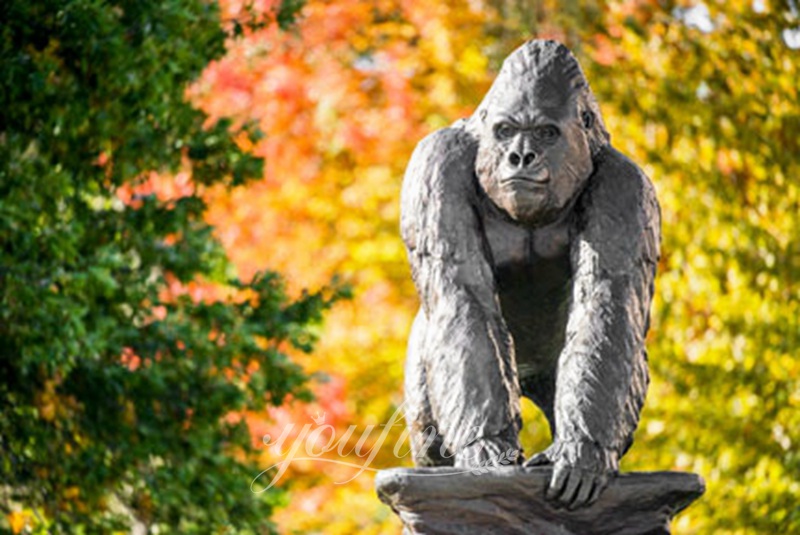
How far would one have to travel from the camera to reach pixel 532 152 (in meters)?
4.88

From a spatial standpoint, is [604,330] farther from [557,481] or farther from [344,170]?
[344,170]

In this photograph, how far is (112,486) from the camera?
970cm

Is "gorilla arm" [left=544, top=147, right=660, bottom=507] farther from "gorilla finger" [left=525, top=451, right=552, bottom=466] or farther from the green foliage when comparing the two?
the green foliage

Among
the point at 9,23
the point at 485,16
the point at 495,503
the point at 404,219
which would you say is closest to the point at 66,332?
the point at 9,23

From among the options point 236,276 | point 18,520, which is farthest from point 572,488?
point 236,276

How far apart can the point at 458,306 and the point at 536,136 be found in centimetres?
50

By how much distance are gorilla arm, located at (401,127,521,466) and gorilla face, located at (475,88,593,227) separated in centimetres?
12

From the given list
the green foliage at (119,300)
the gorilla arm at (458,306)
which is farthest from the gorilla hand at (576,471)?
the green foliage at (119,300)

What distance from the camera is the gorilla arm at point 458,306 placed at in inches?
187

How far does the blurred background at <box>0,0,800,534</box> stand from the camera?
895 centimetres

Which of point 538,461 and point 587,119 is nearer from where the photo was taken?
point 538,461

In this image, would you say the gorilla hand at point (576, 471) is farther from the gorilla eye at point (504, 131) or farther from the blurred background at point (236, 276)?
the blurred background at point (236, 276)

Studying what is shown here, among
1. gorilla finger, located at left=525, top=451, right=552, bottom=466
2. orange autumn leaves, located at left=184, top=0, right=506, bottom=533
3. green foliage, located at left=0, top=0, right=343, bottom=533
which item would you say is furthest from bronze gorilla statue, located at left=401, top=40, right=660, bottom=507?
orange autumn leaves, located at left=184, top=0, right=506, bottom=533

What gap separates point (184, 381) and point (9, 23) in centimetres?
224
